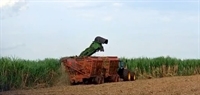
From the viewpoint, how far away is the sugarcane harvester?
28.2 meters

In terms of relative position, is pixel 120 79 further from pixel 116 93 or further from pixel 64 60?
pixel 116 93

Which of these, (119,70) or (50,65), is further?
(119,70)

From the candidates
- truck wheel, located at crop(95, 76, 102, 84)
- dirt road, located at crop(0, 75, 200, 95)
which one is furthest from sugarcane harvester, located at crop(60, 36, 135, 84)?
dirt road, located at crop(0, 75, 200, 95)

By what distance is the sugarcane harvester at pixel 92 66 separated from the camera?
28.2 m

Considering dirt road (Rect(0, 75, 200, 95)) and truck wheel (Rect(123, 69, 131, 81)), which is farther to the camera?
truck wheel (Rect(123, 69, 131, 81))

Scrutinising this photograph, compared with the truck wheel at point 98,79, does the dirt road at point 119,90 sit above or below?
below

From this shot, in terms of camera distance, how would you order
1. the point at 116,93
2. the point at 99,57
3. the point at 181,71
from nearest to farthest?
the point at 116,93
the point at 99,57
the point at 181,71

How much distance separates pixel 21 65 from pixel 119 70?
28.3 feet

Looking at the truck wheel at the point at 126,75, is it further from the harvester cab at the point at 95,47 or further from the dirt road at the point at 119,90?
the dirt road at the point at 119,90

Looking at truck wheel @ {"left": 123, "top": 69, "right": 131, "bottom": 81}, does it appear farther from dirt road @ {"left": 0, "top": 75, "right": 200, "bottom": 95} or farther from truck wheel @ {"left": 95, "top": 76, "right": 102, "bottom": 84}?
dirt road @ {"left": 0, "top": 75, "right": 200, "bottom": 95}

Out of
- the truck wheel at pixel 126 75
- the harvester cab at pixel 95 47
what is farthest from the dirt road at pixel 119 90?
the truck wheel at pixel 126 75

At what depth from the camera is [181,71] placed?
46688 millimetres

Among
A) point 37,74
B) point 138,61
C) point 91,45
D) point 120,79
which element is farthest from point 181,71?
point 37,74

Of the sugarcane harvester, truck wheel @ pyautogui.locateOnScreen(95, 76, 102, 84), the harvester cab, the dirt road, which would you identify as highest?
the harvester cab
